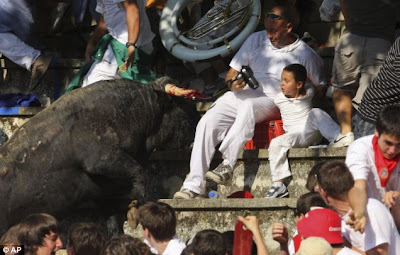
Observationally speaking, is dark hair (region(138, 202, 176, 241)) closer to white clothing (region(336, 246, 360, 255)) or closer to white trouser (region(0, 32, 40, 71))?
white clothing (region(336, 246, 360, 255))

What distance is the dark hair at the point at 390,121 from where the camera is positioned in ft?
26.7

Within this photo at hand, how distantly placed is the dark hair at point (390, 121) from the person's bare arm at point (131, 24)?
4.16 m

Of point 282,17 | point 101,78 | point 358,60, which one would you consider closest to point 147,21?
point 101,78

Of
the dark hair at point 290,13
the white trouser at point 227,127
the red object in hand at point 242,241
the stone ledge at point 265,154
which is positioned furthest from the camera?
the dark hair at point 290,13

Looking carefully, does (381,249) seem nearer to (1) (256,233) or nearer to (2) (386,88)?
(1) (256,233)

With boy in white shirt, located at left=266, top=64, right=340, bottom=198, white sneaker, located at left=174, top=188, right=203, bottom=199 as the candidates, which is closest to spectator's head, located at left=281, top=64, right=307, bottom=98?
boy in white shirt, located at left=266, top=64, right=340, bottom=198

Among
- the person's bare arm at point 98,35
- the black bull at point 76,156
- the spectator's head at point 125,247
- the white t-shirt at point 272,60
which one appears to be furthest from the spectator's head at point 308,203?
the person's bare arm at point 98,35

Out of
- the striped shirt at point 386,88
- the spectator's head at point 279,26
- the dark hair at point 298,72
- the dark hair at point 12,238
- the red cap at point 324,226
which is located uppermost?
the red cap at point 324,226

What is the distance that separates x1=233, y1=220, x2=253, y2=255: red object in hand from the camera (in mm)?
8344

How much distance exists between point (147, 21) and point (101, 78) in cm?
79

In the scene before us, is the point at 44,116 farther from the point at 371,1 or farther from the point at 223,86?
the point at 371,1

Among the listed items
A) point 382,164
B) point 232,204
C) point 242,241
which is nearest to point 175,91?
point 232,204

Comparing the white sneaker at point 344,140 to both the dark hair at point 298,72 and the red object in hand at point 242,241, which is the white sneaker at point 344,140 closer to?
the dark hair at point 298,72

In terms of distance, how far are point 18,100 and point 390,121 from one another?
5.42m
